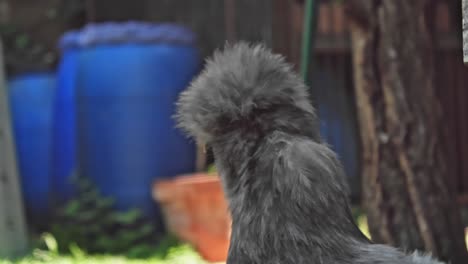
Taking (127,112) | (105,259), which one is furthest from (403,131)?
(127,112)

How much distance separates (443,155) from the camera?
9.86 feet

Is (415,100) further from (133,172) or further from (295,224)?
(133,172)

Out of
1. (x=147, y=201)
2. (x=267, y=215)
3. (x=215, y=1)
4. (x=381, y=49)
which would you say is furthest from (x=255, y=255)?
(x=215, y=1)

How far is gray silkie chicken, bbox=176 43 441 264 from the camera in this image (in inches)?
43.4

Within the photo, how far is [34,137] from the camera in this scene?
18.3ft

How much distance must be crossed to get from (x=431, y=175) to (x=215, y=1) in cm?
285

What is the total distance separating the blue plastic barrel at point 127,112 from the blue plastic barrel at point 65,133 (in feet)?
0.17

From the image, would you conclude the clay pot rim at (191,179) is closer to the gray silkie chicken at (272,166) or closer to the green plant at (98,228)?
the green plant at (98,228)

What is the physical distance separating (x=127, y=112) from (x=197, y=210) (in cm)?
80

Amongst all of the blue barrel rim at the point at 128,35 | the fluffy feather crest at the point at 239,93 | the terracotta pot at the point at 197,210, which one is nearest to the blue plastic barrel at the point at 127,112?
the blue barrel rim at the point at 128,35

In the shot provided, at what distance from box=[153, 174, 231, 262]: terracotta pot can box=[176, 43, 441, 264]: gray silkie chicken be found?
3.25 meters

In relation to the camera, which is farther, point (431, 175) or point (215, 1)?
point (215, 1)

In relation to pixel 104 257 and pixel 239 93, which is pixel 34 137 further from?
pixel 239 93

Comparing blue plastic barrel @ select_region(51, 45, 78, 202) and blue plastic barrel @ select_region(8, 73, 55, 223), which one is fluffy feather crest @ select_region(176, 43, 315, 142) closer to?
blue plastic barrel @ select_region(51, 45, 78, 202)
